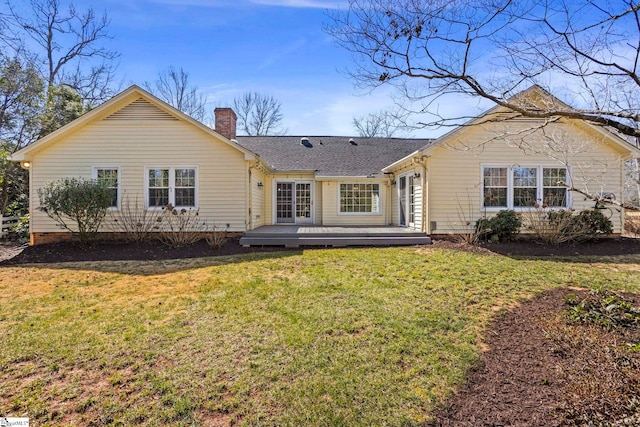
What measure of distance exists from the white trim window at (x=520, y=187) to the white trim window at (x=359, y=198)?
4.56 metres

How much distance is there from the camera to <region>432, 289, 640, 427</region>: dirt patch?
2652 millimetres

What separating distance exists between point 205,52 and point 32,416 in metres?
12.7

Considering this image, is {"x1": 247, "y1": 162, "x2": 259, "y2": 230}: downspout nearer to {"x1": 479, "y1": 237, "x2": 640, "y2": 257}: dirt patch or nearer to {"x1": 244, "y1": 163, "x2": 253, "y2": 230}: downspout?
{"x1": 244, "y1": 163, "x2": 253, "y2": 230}: downspout

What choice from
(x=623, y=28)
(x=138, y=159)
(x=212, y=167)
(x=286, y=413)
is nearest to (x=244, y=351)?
(x=286, y=413)

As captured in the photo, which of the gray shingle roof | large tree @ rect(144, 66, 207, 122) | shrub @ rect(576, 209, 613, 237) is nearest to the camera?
shrub @ rect(576, 209, 613, 237)

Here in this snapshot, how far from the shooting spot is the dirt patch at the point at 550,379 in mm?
2652

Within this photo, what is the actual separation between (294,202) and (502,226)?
793 cm

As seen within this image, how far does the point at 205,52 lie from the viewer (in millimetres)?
12570

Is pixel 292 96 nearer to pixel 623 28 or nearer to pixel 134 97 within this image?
pixel 134 97

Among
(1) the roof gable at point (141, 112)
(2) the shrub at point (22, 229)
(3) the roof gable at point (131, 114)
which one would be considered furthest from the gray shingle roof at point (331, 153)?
(2) the shrub at point (22, 229)

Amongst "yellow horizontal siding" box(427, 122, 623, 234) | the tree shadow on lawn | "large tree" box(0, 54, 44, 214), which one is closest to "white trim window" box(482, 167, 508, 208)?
"yellow horizontal siding" box(427, 122, 623, 234)

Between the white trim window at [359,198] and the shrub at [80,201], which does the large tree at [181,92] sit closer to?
the white trim window at [359,198]

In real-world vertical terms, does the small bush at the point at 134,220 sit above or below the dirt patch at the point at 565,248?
above

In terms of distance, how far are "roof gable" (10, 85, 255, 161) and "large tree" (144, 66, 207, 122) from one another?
1772cm
